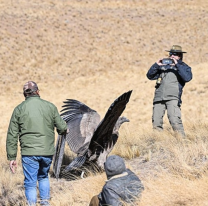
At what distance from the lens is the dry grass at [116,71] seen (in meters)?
5.60

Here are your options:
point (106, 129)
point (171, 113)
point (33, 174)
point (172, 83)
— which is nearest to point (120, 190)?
point (33, 174)

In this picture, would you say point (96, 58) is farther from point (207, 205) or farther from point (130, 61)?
point (207, 205)

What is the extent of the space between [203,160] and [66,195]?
1.85 meters

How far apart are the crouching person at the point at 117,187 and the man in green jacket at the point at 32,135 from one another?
116cm

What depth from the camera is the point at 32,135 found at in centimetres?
513

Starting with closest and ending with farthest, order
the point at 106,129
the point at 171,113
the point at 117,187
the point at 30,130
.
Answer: the point at 117,187 < the point at 30,130 < the point at 106,129 < the point at 171,113

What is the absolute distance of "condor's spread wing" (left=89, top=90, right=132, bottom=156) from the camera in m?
5.89

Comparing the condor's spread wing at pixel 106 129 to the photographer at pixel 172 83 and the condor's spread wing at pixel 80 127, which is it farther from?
the photographer at pixel 172 83

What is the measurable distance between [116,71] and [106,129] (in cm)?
2255

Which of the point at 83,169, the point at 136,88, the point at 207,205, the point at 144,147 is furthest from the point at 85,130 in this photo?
the point at 136,88

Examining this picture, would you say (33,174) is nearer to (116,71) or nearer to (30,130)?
(30,130)

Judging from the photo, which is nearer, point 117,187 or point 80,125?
point 117,187

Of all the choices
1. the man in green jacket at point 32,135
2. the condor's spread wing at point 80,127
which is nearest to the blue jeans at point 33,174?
the man in green jacket at point 32,135

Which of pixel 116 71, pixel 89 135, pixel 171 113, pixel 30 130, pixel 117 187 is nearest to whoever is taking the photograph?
pixel 117 187
